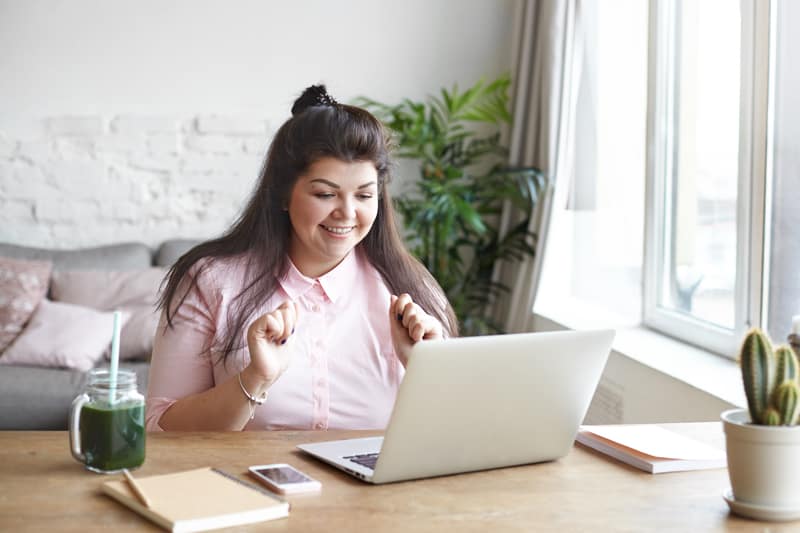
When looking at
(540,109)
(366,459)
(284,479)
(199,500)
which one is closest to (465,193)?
(540,109)

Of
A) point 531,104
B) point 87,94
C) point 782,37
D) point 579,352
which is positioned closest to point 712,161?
point 782,37

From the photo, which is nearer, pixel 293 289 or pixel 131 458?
pixel 131 458

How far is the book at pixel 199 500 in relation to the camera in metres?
1.22

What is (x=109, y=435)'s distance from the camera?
141 centimetres

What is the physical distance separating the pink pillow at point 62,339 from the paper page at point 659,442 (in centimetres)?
238

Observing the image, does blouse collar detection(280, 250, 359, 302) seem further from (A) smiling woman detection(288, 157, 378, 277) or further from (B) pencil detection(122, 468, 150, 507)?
(B) pencil detection(122, 468, 150, 507)

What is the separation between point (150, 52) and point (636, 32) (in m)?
2.04

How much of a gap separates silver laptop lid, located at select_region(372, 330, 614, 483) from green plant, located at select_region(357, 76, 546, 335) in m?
2.57

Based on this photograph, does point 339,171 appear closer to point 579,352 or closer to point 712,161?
point 579,352

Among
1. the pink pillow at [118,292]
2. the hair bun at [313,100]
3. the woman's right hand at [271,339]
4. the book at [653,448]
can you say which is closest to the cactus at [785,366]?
the book at [653,448]

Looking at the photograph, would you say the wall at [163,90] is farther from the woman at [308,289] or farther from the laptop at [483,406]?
the laptop at [483,406]

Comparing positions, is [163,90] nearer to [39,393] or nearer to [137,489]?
[39,393]

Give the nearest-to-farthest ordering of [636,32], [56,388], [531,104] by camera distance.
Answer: [56,388] < [636,32] < [531,104]

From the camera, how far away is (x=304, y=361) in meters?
2.01
